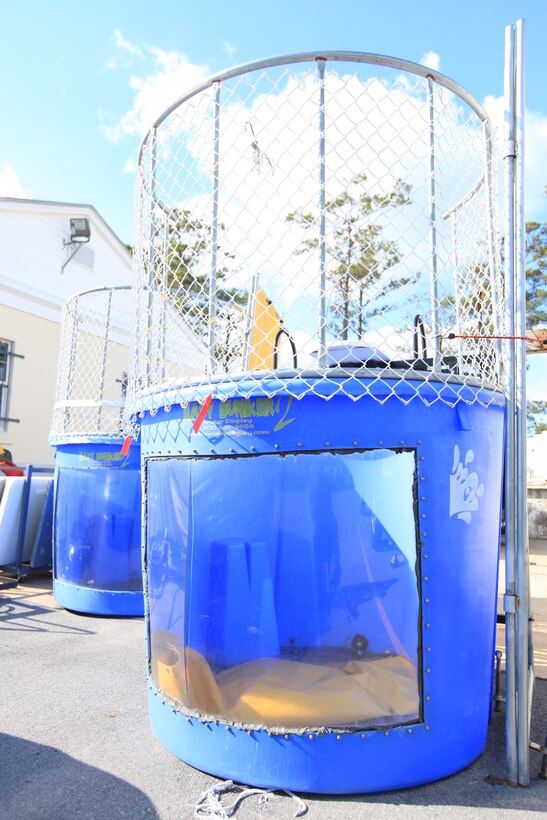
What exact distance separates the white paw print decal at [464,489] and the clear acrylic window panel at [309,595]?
197mm

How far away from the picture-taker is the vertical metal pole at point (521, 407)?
9.14ft

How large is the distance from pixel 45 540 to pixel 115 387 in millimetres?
7166

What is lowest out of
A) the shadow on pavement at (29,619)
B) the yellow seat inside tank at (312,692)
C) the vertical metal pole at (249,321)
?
the shadow on pavement at (29,619)

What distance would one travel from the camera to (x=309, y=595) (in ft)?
8.76

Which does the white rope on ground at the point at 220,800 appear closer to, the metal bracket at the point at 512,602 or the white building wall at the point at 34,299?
the metal bracket at the point at 512,602

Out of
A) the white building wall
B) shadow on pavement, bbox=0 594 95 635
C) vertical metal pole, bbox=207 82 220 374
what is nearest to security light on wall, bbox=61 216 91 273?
the white building wall

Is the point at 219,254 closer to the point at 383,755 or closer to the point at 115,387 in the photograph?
the point at 383,755

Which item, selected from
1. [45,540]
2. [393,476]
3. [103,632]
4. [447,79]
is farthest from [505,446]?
[45,540]

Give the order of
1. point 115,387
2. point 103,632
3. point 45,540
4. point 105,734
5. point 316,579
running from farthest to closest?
point 115,387
point 45,540
point 103,632
point 105,734
point 316,579

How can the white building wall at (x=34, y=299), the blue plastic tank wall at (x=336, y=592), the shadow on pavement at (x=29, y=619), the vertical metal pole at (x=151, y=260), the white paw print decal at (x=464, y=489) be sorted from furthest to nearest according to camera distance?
1. the white building wall at (x=34, y=299)
2. the shadow on pavement at (x=29, y=619)
3. the vertical metal pole at (x=151, y=260)
4. the white paw print decal at (x=464, y=489)
5. the blue plastic tank wall at (x=336, y=592)

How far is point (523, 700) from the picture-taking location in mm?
2750

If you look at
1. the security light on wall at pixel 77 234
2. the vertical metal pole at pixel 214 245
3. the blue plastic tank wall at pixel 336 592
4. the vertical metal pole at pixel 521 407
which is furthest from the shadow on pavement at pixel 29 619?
the security light on wall at pixel 77 234

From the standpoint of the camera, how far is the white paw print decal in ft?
8.77

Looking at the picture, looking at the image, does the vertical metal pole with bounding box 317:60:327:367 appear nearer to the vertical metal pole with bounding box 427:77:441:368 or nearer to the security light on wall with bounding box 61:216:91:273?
the vertical metal pole with bounding box 427:77:441:368
